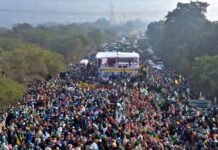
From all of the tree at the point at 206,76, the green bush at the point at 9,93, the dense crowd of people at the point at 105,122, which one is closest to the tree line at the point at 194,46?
the tree at the point at 206,76

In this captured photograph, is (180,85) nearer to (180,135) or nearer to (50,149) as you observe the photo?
(180,135)

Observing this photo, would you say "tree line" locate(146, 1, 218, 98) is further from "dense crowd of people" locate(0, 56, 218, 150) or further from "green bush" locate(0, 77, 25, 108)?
"green bush" locate(0, 77, 25, 108)

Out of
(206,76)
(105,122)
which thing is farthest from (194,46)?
(105,122)

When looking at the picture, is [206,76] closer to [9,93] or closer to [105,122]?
[9,93]

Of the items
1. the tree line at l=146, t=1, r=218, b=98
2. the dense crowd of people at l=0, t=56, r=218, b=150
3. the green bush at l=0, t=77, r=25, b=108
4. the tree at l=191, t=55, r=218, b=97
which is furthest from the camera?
the tree line at l=146, t=1, r=218, b=98

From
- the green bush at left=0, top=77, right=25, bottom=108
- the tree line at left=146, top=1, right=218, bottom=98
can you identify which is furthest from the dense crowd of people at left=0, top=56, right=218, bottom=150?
the tree line at left=146, top=1, right=218, bottom=98

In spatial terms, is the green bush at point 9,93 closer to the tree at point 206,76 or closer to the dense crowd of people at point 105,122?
the dense crowd of people at point 105,122

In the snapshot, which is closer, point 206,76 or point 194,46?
point 206,76
